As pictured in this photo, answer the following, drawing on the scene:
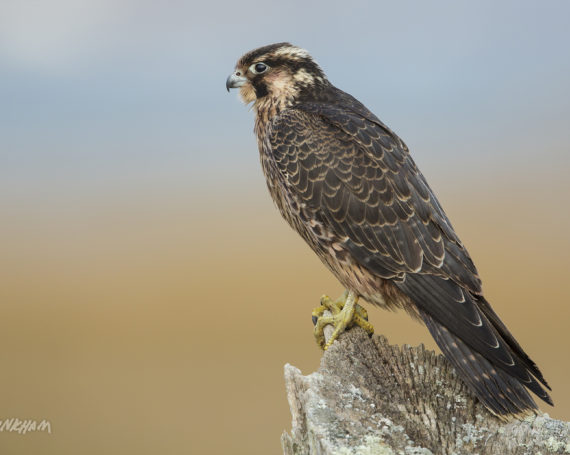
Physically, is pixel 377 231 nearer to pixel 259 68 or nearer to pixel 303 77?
pixel 303 77

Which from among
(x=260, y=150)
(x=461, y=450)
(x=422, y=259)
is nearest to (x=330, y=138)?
(x=260, y=150)

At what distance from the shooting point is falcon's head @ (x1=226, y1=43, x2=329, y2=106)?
3488 mm

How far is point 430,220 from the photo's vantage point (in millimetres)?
2934

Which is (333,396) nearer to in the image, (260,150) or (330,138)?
(330,138)

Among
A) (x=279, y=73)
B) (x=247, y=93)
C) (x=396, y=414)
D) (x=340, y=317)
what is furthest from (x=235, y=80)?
(x=396, y=414)

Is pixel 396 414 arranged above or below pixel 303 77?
below

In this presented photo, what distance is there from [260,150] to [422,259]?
1.15 metres

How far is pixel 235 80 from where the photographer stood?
360 cm

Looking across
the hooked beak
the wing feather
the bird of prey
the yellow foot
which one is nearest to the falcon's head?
the hooked beak

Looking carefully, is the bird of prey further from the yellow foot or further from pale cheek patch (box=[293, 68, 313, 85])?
pale cheek patch (box=[293, 68, 313, 85])

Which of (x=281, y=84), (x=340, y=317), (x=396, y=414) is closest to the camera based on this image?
(x=396, y=414)

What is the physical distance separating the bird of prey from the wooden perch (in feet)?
0.47

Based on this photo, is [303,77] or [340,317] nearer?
[340,317]

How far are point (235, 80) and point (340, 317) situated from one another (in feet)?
5.12
